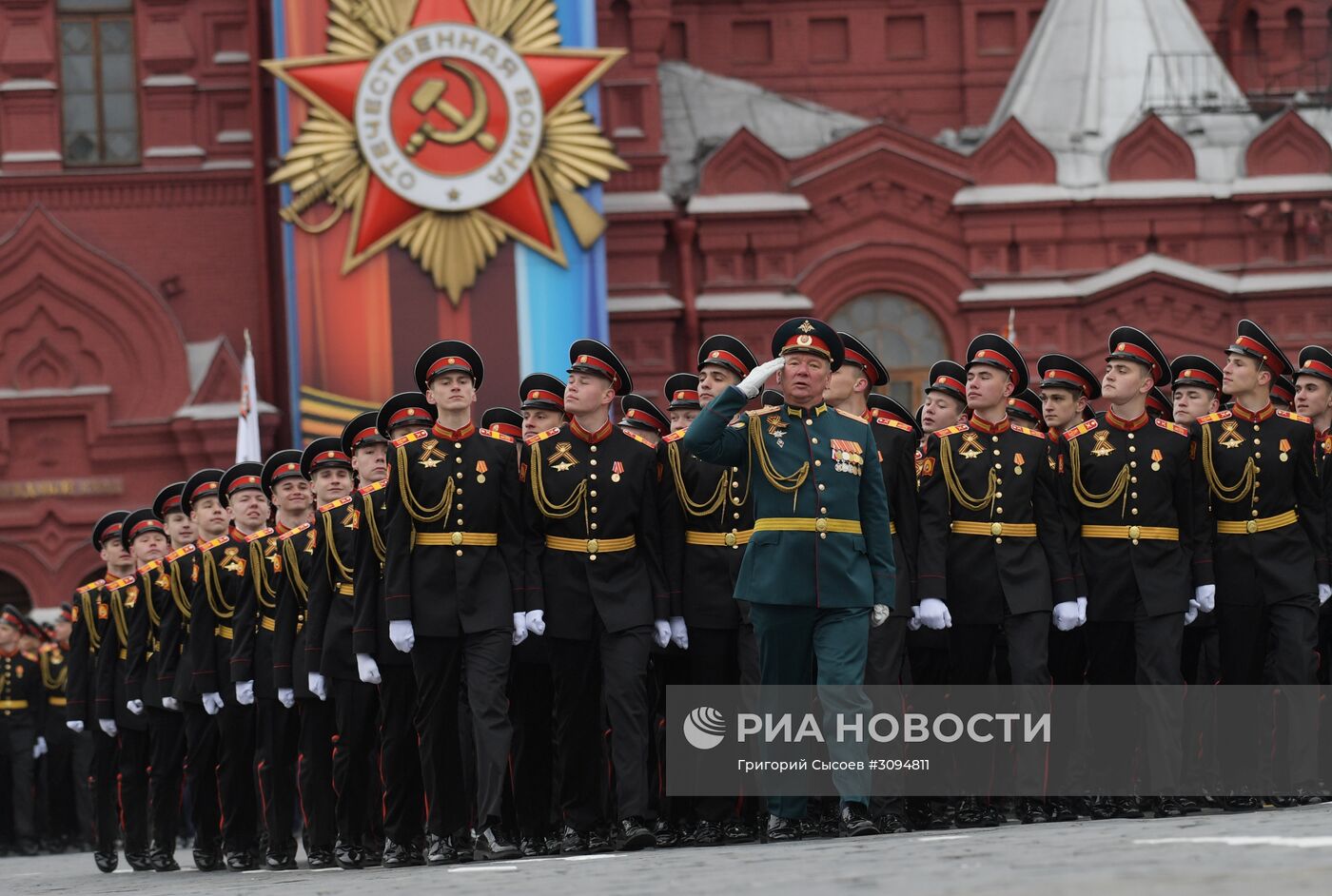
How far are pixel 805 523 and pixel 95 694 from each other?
5.36 meters

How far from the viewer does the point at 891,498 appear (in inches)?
340

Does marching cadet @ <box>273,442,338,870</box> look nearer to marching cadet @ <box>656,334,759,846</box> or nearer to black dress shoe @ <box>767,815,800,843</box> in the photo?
marching cadet @ <box>656,334,759,846</box>

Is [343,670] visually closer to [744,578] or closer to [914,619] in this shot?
[744,578]

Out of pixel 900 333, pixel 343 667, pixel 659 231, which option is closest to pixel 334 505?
pixel 343 667

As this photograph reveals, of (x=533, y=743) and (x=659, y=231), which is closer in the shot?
(x=533, y=743)

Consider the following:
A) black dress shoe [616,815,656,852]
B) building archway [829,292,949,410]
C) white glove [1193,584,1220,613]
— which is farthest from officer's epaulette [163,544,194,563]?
building archway [829,292,949,410]

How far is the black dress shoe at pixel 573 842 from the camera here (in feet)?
27.0

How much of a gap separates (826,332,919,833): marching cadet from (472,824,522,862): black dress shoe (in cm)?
131

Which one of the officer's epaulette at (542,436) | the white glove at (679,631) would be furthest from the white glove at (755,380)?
the white glove at (679,631)

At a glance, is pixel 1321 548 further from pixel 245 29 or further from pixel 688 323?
pixel 245 29

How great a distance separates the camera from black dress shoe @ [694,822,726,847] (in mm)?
8305

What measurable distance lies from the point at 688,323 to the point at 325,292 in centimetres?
337

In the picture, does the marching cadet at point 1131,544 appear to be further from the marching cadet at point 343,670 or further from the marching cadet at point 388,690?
the marching cadet at point 343,670

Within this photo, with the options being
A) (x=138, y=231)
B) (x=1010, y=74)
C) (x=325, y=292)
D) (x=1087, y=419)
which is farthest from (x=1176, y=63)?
(x=1087, y=419)
